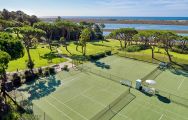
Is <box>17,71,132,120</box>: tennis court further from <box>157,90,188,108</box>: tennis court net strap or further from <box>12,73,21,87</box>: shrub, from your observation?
<box>157,90,188,108</box>: tennis court net strap

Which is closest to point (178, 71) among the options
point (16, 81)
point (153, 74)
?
point (153, 74)

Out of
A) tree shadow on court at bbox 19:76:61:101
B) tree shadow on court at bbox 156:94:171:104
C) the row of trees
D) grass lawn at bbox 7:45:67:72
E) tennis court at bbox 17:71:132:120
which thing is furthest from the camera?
the row of trees

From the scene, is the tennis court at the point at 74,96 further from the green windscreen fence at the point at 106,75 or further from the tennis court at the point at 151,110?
the tennis court at the point at 151,110

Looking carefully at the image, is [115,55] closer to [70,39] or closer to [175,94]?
[175,94]

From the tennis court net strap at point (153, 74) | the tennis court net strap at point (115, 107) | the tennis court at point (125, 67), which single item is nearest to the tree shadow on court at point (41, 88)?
the tennis court net strap at point (115, 107)

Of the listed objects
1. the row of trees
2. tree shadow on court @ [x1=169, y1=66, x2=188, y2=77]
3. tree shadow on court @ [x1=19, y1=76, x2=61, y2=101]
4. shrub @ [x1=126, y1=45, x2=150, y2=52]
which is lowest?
tree shadow on court @ [x1=19, y1=76, x2=61, y2=101]

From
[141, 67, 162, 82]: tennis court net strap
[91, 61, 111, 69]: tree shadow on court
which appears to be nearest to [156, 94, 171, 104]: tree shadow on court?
[141, 67, 162, 82]: tennis court net strap

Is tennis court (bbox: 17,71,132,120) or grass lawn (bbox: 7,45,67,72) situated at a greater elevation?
grass lawn (bbox: 7,45,67,72)

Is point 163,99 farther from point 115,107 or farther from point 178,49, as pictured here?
point 178,49
